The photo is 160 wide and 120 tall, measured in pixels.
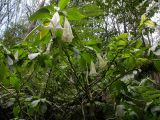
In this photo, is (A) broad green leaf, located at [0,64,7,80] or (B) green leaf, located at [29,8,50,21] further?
(A) broad green leaf, located at [0,64,7,80]

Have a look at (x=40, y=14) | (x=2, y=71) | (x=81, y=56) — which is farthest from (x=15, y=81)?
(x=40, y=14)

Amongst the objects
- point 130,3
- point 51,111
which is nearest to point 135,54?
point 51,111

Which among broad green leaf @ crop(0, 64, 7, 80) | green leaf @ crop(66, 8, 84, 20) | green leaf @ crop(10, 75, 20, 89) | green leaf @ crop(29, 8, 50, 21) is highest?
green leaf @ crop(29, 8, 50, 21)

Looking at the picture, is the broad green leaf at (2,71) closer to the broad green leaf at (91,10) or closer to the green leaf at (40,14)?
the green leaf at (40,14)

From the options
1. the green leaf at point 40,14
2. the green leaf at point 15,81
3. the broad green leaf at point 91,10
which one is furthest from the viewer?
the green leaf at point 15,81

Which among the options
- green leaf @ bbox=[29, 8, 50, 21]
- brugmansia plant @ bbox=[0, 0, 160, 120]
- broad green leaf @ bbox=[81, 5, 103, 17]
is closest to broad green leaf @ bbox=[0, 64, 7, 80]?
brugmansia plant @ bbox=[0, 0, 160, 120]

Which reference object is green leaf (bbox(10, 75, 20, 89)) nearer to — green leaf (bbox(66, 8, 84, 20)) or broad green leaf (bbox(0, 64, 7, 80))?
broad green leaf (bbox(0, 64, 7, 80))

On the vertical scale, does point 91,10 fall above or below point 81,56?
above

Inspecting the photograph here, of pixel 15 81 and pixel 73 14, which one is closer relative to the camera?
pixel 73 14

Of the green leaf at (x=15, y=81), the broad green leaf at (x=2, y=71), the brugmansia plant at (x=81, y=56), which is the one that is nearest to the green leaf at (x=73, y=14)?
the brugmansia plant at (x=81, y=56)

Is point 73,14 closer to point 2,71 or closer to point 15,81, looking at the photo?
point 2,71

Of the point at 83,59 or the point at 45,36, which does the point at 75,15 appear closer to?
the point at 45,36

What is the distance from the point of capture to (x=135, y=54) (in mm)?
1753

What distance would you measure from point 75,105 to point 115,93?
832mm
